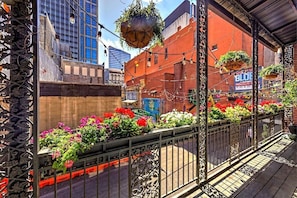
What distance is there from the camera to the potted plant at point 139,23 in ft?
5.75

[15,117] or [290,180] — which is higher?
[15,117]

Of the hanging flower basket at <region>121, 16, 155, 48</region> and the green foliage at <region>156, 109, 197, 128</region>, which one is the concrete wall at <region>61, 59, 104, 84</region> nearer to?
the green foliage at <region>156, 109, 197, 128</region>

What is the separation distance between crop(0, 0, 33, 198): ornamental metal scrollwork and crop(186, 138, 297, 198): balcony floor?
2001 millimetres

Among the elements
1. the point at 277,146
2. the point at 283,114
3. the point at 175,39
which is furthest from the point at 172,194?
the point at 175,39

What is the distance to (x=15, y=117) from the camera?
1092 millimetres

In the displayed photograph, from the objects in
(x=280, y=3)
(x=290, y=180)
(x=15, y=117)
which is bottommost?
(x=290, y=180)

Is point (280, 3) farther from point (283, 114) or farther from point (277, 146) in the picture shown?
point (283, 114)

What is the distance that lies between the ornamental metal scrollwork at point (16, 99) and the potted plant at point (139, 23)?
87cm

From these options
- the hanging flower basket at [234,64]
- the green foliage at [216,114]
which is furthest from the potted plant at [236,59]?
the green foliage at [216,114]

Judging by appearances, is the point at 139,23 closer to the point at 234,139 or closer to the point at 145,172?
the point at 145,172

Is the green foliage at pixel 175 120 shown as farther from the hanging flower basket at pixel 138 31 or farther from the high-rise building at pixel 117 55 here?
the high-rise building at pixel 117 55

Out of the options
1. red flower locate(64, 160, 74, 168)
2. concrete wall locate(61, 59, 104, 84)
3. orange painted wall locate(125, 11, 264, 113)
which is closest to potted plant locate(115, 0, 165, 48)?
red flower locate(64, 160, 74, 168)

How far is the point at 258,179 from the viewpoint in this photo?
267 cm

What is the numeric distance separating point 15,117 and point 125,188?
89.6 inches
